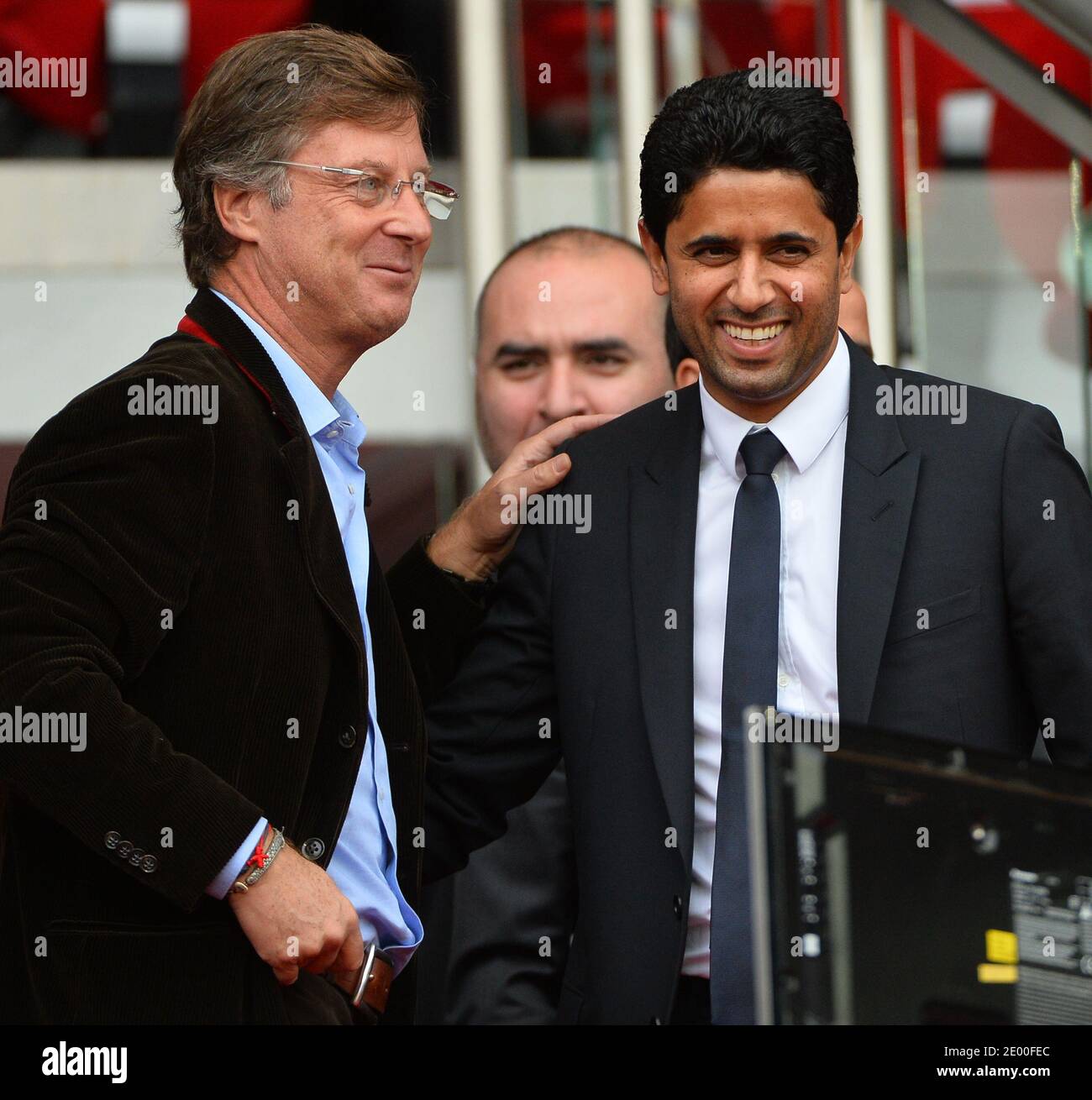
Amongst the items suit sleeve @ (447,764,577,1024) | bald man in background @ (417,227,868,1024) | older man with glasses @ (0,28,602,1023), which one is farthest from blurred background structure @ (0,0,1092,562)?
older man with glasses @ (0,28,602,1023)

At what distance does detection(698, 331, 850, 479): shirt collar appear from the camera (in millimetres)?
2650

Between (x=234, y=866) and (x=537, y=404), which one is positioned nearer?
(x=234, y=866)

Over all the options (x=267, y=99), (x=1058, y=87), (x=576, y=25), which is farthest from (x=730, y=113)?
(x=576, y=25)

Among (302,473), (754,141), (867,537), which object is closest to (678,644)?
(867,537)

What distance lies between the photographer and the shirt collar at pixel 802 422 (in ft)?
8.70

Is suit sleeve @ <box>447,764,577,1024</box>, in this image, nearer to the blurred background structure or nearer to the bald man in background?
the bald man in background

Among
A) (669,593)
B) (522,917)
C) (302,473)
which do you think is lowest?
(522,917)

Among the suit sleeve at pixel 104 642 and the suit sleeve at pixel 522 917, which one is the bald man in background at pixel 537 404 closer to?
the suit sleeve at pixel 522 917

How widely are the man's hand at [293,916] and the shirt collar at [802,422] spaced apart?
923mm

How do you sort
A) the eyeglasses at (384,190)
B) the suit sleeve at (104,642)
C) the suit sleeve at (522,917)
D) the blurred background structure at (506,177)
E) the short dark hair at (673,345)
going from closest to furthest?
1. the suit sleeve at (104,642)
2. the eyeglasses at (384,190)
3. the suit sleeve at (522,917)
4. the short dark hair at (673,345)
5. the blurred background structure at (506,177)

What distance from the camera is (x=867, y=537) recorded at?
2.55 m

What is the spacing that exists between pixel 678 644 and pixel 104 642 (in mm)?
837

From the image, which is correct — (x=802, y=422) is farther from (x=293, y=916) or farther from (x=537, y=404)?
(x=537, y=404)

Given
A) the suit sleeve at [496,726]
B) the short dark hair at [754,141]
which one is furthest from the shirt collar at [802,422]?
the suit sleeve at [496,726]
